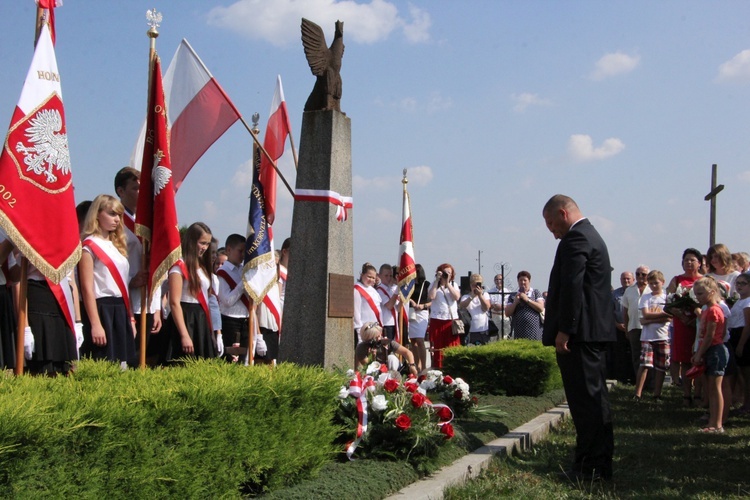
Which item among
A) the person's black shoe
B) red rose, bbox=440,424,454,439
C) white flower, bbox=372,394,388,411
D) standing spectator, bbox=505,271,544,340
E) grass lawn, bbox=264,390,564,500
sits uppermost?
standing spectator, bbox=505,271,544,340

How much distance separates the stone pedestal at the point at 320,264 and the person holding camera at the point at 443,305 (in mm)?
7275

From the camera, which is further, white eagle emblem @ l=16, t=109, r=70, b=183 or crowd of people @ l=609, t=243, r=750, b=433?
crowd of people @ l=609, t=243, r=750, b=433

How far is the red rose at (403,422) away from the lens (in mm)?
5609

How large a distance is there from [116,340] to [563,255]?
3471 mm

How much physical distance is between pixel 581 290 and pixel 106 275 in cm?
357

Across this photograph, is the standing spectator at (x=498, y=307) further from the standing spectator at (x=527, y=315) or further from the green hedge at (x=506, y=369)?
the green hedge at (x=506, y=369)

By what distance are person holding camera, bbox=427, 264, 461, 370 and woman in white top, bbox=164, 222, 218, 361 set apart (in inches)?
291

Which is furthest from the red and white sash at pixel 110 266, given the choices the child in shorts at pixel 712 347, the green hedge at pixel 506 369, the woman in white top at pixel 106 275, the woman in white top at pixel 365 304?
the child in shorts at pixel 712 347

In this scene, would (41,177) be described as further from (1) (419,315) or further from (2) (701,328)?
(1) (419,315)

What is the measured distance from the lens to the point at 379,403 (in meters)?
5.77

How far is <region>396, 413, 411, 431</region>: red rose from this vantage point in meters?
5.61

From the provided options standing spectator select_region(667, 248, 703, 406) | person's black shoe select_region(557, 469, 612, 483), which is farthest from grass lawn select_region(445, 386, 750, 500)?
standing spectator select_region(667, 248, 703, 406)

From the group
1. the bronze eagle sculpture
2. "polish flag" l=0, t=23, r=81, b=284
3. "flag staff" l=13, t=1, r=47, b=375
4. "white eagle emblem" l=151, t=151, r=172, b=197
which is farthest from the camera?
the bronze eagle sculpture

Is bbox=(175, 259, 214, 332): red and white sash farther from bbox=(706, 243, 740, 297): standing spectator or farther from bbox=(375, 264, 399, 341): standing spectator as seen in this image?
bbox=(706, 243, 740, 297): standing spectator
